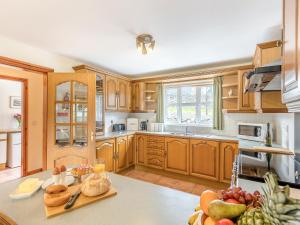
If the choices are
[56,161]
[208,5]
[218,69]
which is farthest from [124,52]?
[56,161]

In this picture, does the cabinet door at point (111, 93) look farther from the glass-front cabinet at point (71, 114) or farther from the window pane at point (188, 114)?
the window pane at point (188, 114)

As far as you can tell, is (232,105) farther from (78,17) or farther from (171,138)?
(78,17)

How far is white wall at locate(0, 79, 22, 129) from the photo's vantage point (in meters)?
3.97

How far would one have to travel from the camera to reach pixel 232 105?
3199 mm

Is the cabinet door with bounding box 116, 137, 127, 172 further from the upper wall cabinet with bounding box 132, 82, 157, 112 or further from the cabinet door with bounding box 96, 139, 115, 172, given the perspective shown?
the upper wall cabinet with bounding box 132, 82, 157, 112

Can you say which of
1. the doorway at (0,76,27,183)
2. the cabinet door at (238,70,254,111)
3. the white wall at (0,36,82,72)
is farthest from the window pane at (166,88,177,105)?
the doorway at (0,76,27,183)

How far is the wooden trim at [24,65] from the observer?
2.25m

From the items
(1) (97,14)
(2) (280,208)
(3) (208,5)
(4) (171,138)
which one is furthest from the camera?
(4) (171,138)

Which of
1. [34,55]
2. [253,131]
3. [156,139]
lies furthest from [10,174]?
[253,131]

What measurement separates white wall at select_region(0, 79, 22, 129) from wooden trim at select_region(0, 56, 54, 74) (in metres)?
1.85

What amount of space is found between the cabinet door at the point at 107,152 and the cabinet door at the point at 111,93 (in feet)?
2.52

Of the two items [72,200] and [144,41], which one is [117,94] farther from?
[72,200]

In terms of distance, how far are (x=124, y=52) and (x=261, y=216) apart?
8.74 feet

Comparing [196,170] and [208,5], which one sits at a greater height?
[208,5]
